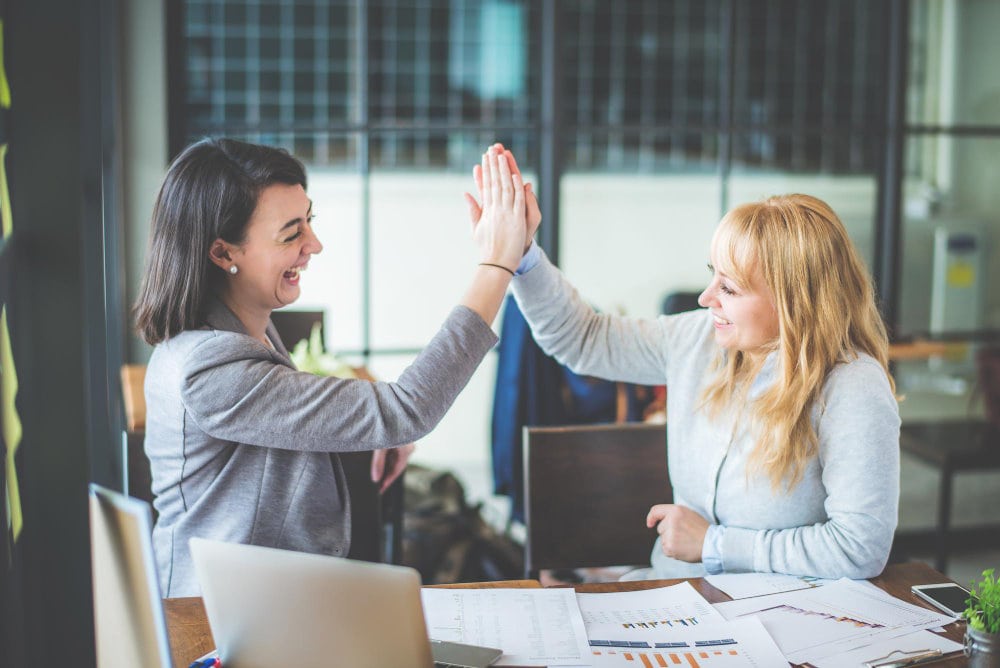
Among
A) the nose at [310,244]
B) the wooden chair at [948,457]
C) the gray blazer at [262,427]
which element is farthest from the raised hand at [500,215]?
the wooden chair at [948,457]

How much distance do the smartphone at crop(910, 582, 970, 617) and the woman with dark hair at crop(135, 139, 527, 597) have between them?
772mm

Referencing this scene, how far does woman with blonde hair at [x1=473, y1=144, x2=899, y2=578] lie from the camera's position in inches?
58.2

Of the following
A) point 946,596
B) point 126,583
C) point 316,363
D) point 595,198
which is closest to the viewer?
point 126,583

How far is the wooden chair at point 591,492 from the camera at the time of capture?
6.13 feet

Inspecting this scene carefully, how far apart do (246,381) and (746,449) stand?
0.84 meters

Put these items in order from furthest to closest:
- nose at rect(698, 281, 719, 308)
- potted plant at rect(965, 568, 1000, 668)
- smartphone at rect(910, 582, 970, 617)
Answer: nose at rect(698, 281, 719, 308)
smartphone at rect(910, 582, 970, 617)
potted plant at rect(965, 568, 1000, 668)

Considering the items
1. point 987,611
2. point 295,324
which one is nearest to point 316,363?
point 295,324

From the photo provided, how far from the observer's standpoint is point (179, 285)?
141 centimetres

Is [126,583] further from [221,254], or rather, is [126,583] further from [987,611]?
[987,611]

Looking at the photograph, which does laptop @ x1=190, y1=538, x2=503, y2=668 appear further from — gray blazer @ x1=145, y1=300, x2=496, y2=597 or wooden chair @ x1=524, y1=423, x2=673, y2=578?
wooden chair @ x1=524, y1=423, x2=673, y2=578

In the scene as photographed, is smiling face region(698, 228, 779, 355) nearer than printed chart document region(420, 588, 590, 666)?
No

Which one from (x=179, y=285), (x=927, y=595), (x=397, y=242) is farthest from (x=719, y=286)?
(x=397, y=242)

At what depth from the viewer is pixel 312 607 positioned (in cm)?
90

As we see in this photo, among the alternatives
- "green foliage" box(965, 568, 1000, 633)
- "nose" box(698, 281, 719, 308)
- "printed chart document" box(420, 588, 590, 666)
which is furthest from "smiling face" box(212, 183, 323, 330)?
"green foliage" box(965, 568, 1000, 633)
